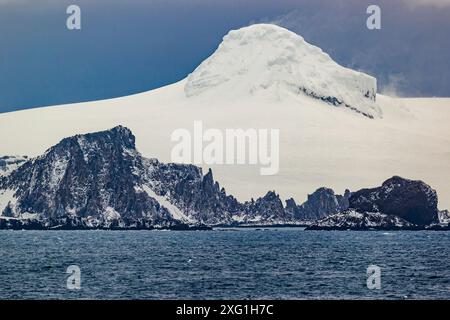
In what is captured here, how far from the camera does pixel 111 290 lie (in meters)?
73.6

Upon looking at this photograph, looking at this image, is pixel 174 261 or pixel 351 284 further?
pixel 174 261

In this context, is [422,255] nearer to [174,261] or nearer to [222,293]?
[174,261]

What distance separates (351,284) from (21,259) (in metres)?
39.0

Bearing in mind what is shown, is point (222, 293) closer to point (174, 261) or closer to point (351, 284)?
point (351, 284)

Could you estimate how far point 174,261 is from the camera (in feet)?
333

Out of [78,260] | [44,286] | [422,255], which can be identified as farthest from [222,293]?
[422,255]
